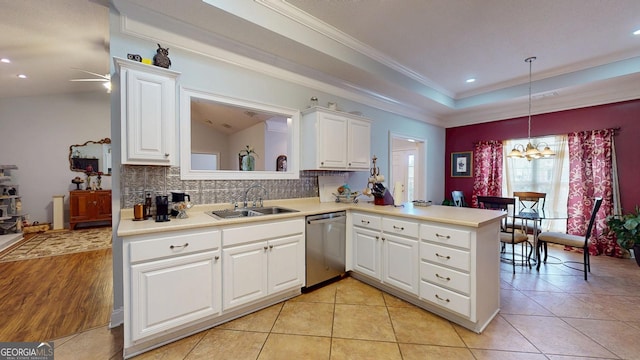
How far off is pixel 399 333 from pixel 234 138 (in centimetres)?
256

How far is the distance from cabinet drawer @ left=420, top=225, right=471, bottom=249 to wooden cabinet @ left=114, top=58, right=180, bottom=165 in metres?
2.32

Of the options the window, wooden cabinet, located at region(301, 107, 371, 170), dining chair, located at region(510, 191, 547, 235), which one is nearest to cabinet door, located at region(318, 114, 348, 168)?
wooden cabinet, located at region(301, 107, 371, 170)

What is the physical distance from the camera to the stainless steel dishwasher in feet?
8.58

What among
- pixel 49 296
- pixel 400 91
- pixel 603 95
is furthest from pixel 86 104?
pixel 603 95

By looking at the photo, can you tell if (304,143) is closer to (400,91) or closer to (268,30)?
(268,30)

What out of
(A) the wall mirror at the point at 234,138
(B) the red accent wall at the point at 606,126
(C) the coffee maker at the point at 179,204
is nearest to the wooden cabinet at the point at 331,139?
(A) the wall mirror at the point at 234,138

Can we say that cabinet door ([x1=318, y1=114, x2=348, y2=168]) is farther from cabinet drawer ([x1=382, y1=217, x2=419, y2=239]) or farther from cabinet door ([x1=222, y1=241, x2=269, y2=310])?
cabinet door ([x1=222, y1=241, x2=269, y2=310])

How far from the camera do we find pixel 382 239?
104 inches

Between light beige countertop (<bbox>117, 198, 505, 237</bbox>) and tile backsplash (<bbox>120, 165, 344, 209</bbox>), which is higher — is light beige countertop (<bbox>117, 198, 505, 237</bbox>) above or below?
below

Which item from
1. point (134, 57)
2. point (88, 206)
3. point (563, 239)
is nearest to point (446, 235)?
point (563, 239)

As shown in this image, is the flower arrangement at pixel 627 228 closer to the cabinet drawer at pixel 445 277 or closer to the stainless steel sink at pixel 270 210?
the cabinet drawer at pixel 445 277

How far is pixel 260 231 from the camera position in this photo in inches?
87.7

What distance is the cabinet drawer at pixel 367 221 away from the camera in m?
2.69

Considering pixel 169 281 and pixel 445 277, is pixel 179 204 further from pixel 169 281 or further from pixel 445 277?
pixel 445 277
